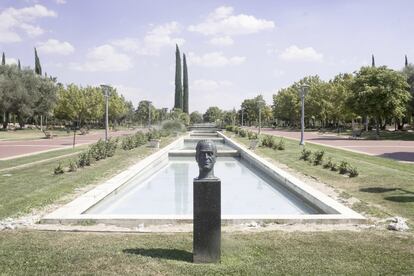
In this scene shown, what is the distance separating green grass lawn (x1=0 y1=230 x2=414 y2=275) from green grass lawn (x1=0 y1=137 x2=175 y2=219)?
2.34 m

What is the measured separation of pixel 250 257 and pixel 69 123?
3534 inches

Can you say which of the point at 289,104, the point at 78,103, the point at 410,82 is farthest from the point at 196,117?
the point at 410,82

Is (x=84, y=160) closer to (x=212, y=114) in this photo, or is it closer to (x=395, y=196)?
(x=395, y=196)

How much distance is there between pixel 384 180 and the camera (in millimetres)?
12430

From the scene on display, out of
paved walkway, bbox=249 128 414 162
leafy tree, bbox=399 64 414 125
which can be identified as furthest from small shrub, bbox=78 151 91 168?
leafy tree, bbox=399 64 414 125

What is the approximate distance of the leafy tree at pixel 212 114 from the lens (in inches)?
5454

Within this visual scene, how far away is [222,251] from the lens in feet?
19.4

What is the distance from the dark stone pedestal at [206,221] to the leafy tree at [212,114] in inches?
5048

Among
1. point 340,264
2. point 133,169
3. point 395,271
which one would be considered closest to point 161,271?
point 340,264

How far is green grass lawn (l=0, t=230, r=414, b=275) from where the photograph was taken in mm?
5203

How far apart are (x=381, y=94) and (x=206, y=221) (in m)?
36.3

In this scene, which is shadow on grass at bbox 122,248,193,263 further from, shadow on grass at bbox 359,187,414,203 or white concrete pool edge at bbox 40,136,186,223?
shadow on grass at bbox 359,187,414,203

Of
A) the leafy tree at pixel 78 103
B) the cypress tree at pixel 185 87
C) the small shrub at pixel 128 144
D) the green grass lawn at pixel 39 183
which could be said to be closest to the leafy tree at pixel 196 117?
the cypress tree at pixel 185 87

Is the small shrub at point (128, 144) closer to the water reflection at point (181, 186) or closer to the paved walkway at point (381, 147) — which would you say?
the water reflection at point (181, 186)
